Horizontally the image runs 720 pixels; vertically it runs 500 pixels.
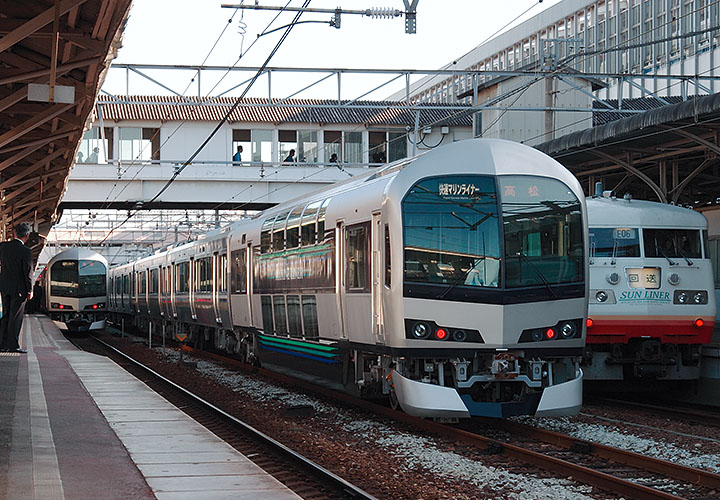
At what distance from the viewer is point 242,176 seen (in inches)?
1412

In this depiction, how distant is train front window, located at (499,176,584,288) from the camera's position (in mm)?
10234

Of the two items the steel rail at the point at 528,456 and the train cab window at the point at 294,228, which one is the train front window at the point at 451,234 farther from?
the train cab window at the point at 294,228

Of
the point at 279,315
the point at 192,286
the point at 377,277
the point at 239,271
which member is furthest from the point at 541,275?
the point at 192,286

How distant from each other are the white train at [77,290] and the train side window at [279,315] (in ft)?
70.5

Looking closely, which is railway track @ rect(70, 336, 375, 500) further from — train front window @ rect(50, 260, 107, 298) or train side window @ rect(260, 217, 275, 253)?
train front window @ rect(50, 260, 107, 298)

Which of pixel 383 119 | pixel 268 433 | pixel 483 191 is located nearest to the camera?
pixel 483 191

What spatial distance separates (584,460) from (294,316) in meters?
6.29

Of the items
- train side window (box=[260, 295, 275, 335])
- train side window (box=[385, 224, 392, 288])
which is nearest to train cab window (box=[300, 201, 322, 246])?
train side window (box=[260, 295, 275, 335])

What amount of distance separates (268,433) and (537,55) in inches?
1547

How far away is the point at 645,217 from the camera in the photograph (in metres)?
14.1

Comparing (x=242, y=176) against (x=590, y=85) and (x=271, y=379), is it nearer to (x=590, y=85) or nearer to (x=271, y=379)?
(x=590, y=85)

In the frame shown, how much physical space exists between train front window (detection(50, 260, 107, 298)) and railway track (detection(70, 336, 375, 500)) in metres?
20.7

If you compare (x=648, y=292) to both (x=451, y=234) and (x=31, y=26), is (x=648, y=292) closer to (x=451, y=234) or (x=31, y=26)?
(x=451, y=234)

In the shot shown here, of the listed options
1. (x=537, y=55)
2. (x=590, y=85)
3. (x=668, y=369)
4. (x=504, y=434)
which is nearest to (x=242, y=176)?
(x=590, y=85)
